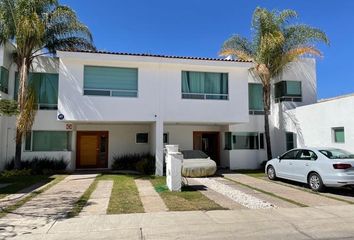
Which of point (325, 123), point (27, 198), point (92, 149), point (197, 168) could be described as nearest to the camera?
point (27, 198)

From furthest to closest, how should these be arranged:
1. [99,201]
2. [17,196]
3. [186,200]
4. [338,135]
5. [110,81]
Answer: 1. [110,81]
2. [338,135]
3. [17,196]
4. [186,200]
5. [99,201]

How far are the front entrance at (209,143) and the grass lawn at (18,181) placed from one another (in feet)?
30.7

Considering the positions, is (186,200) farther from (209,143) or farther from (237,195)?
(209,143)

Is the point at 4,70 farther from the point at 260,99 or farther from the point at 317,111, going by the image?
the point at 317,111

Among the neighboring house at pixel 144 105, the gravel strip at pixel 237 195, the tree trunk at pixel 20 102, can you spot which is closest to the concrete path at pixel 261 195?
the gravel strip at pixel 237 195

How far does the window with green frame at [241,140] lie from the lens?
1922cm

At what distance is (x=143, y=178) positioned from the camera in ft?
49.2

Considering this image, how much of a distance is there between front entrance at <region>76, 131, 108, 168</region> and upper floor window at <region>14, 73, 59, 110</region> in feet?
8.86

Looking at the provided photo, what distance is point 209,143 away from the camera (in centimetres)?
2098

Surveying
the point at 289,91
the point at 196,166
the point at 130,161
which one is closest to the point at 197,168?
the point at 196,166

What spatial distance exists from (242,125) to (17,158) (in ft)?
41.5

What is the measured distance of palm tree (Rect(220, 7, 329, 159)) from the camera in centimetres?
1789

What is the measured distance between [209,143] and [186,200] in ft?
37.2

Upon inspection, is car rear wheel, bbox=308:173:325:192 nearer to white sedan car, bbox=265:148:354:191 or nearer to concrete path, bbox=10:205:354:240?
white sedan car, bbox=265:148:354:191
